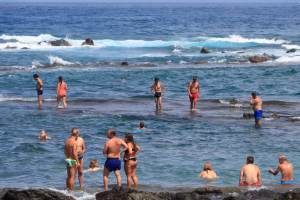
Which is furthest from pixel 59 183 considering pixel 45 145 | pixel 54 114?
pixel 54 114

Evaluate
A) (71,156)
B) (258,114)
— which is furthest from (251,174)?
(258,114)

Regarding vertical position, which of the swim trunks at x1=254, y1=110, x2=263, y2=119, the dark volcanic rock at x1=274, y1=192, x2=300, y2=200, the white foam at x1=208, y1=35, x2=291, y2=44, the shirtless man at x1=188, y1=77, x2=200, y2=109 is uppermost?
the white foam at x1=208, y1=35, x2=291, y2=44

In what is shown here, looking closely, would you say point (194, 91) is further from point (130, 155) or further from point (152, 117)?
point (130, 155)

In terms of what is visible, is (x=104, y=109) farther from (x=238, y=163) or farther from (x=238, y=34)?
(x=238, y=34)

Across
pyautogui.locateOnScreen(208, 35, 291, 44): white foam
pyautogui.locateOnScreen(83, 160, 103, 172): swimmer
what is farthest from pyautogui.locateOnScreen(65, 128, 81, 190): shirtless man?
pyautogui.locateOnScreen(208, 35, 291, 44): white foam

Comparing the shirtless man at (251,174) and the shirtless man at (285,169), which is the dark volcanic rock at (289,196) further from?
the shirtless man at (285,169)

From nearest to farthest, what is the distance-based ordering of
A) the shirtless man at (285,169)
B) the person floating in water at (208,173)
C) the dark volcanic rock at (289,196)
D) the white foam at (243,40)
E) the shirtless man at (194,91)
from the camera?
the dark volcanic rock at (289,196) → the shirtless man at (285,169) → the person floating in water at (208,173) → the shirtless man at (194,91) → the white foam at (243,40)

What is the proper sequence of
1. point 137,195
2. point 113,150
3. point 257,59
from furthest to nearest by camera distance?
1. point 257,59
2. point 113,150
3. point 137,195

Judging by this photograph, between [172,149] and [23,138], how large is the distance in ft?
19.1

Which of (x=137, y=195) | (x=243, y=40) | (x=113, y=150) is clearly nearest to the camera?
(x=137, y=195)

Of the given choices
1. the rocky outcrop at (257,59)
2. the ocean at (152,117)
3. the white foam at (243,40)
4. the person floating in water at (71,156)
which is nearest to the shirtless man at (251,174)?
the ocean at (152,117)

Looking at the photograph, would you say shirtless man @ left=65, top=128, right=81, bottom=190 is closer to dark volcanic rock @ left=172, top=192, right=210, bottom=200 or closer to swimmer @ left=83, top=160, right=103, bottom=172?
swimmer @ left=83, top=160, right=103, bottom=172

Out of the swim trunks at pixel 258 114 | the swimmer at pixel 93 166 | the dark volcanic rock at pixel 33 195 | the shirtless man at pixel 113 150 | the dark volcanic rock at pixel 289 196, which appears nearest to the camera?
the dark volcanic rock at pixel 289 196

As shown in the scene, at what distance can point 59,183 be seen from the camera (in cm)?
1052
